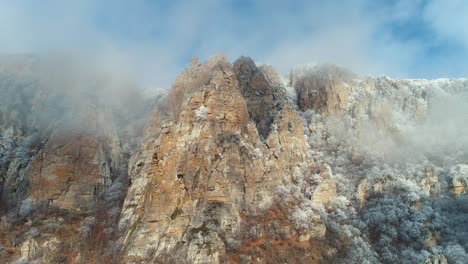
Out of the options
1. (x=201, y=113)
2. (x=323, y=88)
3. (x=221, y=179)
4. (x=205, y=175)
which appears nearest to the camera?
(x=221, y=179)

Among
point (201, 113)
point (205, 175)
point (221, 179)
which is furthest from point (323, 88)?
point (205, 175)

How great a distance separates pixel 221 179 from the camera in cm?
10462

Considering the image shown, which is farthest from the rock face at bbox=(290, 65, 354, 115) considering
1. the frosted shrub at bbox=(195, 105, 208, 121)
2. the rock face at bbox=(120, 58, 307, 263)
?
the frosted shrub at bbox=(195, 105, 208, 121)

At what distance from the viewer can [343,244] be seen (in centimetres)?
10525

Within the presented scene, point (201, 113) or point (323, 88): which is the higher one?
point (323, 88)

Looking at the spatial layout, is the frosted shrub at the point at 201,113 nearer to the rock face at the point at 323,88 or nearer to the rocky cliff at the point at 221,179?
the rocky cliff at the point at 221,179

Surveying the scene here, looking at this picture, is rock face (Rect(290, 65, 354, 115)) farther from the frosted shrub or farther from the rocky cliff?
the frosted shrub

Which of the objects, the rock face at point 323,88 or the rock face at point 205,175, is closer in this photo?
the rock face at point 205,175

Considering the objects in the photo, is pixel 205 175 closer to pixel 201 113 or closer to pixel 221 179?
pixel 221 179

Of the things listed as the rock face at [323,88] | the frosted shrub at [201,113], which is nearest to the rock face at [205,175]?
the frosted shrub at [201,113]

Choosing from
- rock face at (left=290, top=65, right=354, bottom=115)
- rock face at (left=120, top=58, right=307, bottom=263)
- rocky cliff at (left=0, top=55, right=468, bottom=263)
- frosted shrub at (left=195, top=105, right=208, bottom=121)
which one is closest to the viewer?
rock face at (left=120, top=58, right=307, bottom=263)

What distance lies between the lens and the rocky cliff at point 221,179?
98688mm

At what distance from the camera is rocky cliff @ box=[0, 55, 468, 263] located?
98.7 metres

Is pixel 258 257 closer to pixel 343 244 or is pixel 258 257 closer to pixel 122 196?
pixel 343 244
